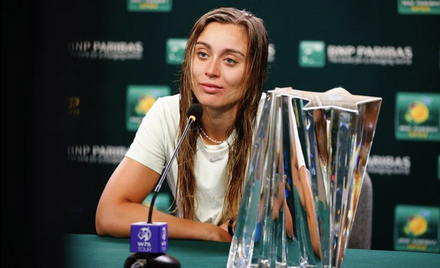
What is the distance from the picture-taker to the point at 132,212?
1704 mm

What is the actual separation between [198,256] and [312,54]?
7.14ft

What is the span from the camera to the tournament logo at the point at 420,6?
10.4 ft

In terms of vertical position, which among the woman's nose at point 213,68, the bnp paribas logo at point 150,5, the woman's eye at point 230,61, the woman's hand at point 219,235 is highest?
the bnp paribas logo at point 150,5

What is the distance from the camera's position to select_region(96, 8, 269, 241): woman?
188cm

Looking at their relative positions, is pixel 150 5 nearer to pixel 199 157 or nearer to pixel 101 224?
pixel 199 157

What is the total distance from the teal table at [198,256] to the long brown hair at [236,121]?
1.48ft

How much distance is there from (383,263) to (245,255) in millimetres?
351

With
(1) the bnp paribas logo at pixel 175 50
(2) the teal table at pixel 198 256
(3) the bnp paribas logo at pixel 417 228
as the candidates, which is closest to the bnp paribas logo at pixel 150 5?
(1) the bnp paribas logo at pixel 175 50

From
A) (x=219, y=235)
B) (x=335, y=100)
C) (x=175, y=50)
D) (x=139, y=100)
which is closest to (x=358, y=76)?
(x=175, y=50)

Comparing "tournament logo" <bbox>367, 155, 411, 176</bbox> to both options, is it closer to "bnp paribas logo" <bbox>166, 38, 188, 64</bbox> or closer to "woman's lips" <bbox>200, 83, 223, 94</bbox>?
"bnp paribas logo" <bbox>166, 38, 188, 64</bbox>

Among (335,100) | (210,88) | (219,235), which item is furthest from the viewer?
(210,88)

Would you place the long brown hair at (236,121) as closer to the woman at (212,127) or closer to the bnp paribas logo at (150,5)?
the woman at (212,127)

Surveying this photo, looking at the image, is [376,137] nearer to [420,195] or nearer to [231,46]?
[420,195]

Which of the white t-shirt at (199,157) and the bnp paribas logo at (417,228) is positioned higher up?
the white t-shirt at (199,157)
